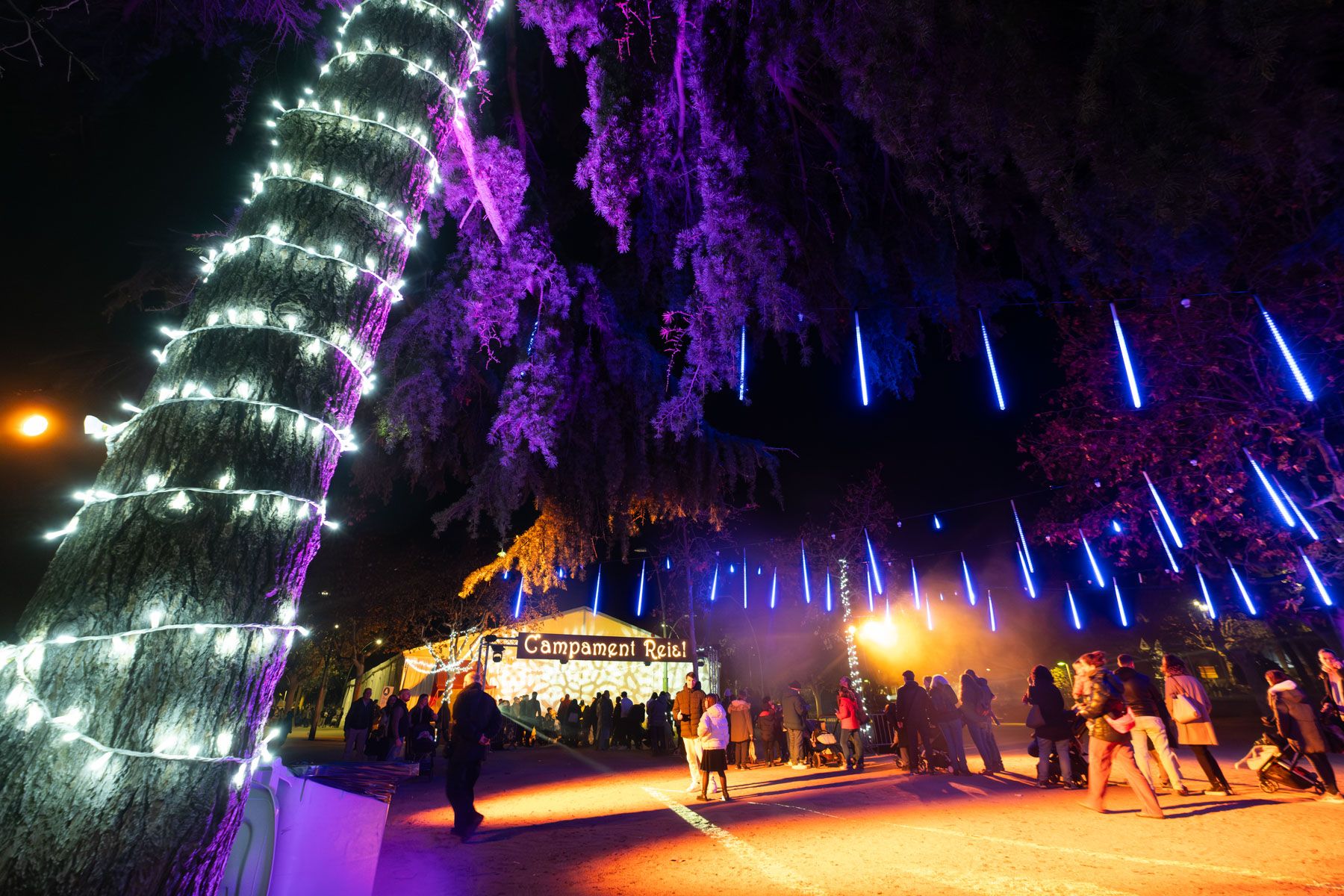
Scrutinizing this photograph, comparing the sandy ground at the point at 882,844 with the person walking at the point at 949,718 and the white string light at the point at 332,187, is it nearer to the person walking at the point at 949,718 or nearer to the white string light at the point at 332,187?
the person walking at the point at 949,718

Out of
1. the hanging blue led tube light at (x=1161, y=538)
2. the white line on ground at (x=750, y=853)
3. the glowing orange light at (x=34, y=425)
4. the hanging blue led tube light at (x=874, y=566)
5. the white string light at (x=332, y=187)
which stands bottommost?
the white line on ground at (x=750, y=853)

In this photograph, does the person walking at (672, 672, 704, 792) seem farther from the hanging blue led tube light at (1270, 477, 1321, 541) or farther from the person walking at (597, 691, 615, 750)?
the hanging blue led tube light at (1270, 477, 1321, 541)

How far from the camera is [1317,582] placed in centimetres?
1095

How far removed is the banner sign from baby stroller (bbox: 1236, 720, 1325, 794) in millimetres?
15990

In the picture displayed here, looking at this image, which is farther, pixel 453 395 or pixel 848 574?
pixel 848 574

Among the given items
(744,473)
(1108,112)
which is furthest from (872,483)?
(1108,112)

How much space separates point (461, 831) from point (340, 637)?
75.6 feet

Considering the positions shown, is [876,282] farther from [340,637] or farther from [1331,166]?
[340,637]

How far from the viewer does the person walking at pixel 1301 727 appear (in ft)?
20.4

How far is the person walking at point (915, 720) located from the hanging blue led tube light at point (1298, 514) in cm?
782

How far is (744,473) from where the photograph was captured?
24.5ft

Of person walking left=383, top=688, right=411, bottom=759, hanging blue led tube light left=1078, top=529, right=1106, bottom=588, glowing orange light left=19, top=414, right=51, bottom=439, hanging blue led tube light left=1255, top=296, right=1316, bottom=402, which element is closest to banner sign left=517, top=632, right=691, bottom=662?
person walking left=383, top=688, right=411, bottom=759

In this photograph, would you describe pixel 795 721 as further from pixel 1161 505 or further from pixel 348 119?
pixel 348 119

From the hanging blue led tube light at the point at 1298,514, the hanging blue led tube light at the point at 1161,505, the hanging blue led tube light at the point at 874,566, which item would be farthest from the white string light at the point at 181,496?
the hanging blue led tube light at the point at 874,566
